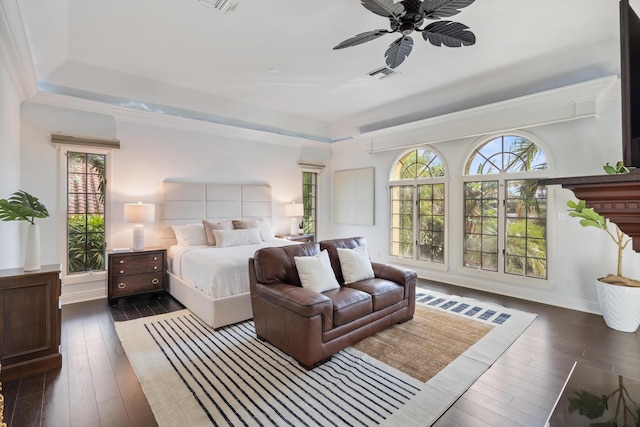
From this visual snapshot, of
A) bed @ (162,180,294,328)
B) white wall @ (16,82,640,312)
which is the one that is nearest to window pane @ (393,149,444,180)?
white wall @ (16,82,640,312)

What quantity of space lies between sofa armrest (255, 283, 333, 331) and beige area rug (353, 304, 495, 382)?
0.64 metres

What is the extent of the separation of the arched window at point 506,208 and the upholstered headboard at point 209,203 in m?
3.73

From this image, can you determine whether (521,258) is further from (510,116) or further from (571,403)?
(571,403)

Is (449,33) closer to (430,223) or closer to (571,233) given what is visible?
(571,233)

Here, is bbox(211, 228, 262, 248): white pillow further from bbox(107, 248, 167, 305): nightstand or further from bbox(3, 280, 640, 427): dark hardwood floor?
bbox(3, 280, 640, 427): dark hardwood floor

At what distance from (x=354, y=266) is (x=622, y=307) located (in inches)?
112

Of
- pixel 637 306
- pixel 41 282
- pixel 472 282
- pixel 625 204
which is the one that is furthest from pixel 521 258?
pixel 41 282

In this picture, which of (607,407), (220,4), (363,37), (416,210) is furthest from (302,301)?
(416,210)

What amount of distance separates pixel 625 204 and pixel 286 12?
10.2 ft

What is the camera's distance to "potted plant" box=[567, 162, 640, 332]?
323 centimetres

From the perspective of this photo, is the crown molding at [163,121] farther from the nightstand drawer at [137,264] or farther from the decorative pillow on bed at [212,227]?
the nightstand drawer at [137,264]

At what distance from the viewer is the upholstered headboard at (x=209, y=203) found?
498 cm

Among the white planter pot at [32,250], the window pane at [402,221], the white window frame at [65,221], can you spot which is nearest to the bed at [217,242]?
the white window frame at [65,221]

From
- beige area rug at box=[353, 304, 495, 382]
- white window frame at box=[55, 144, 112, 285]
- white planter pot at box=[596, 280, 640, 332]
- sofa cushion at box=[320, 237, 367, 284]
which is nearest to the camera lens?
beige area rug at box=[353, 304, 495, 382]
